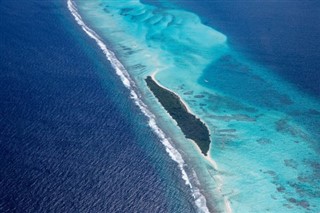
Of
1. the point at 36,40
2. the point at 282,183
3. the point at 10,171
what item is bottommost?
the point at 282,183

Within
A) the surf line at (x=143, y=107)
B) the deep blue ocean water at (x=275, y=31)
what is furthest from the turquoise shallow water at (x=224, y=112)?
the deep blue ocean water at (x=275, y=31)

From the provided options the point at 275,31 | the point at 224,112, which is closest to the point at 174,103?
the point at 224,112

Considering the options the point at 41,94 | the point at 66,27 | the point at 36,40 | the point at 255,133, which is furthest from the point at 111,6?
the point at 255,133

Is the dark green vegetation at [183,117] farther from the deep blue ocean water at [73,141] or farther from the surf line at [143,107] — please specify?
the deep blue ocean water at [73,141]

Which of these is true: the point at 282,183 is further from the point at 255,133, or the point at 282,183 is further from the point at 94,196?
the point at 94,196

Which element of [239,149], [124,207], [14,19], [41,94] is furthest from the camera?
[14,19]

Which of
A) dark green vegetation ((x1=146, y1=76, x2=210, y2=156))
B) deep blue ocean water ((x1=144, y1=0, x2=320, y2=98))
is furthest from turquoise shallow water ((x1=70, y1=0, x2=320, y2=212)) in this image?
deep blue ocean water ((x1=144, y1=0, x2=320, y2=98))
